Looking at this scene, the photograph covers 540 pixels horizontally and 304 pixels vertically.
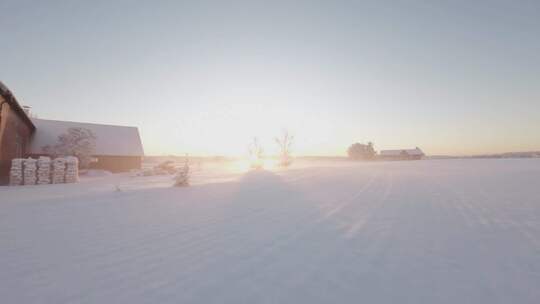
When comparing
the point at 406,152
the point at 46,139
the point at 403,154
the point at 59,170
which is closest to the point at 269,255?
the point at 59,170

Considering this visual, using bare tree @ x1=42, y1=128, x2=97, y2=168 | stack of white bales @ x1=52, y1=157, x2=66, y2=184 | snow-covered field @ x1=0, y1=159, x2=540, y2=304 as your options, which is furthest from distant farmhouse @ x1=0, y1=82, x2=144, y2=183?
snow-covered field @ x1=0, y1=159, x2=540, y2=304

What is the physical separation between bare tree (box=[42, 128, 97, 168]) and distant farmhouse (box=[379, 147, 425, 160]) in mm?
85526

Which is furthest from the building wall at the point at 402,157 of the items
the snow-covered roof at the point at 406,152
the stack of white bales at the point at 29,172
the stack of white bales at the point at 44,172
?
the stack of white bales at the point at 29,172

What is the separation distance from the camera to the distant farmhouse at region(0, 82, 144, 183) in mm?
16641

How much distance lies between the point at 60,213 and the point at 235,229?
5.94 meters

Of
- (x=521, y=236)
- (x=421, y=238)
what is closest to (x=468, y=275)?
(x=421, y=238)

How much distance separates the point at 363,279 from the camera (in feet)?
11.4

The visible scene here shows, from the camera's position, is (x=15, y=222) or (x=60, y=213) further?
(x=60, y=213)

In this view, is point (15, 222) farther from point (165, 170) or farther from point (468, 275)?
point (165, 170)

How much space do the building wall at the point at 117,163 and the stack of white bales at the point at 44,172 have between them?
37.2 feet

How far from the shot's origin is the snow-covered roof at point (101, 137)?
81.6 feet

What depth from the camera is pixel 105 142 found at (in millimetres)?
28828

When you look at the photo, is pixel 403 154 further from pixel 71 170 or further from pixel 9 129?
pixel 9 129

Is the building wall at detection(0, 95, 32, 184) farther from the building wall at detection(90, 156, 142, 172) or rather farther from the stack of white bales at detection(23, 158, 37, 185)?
the building wall at detection(90, 156, 142, 172)
